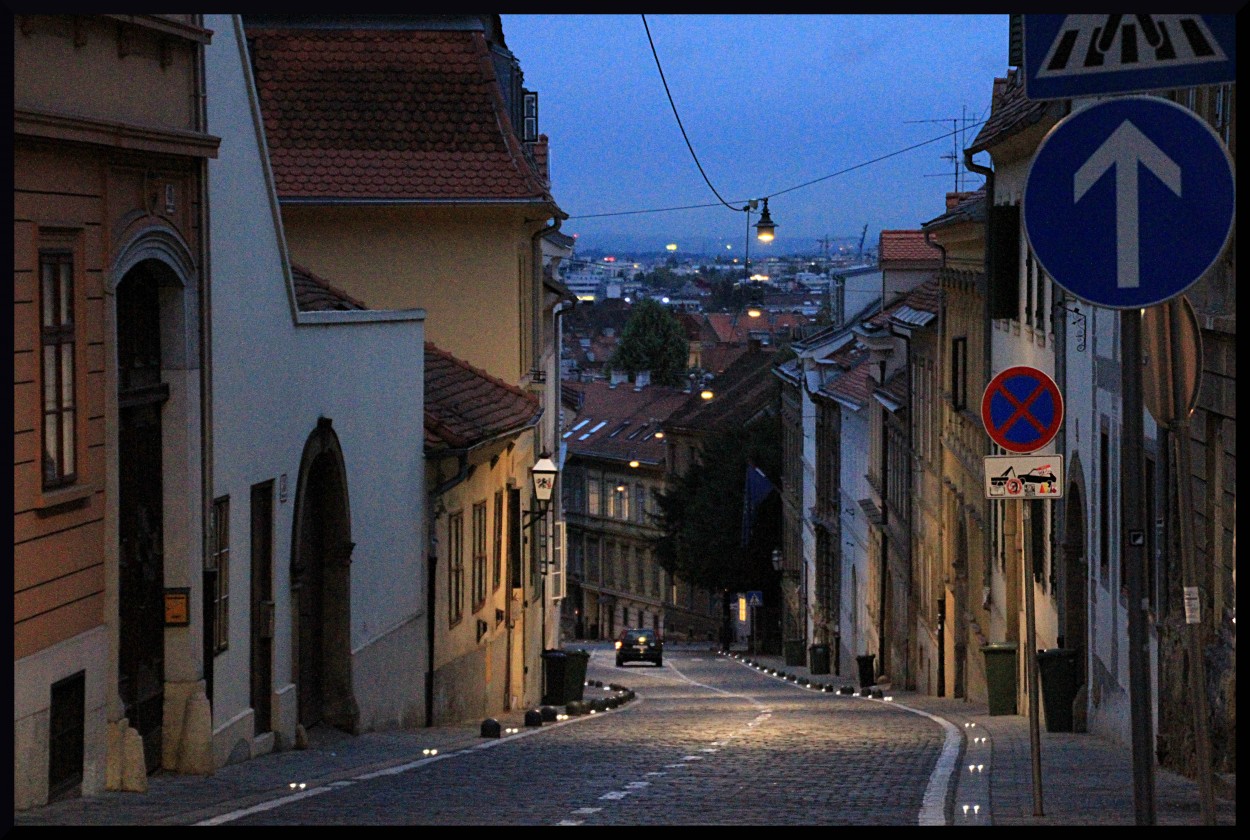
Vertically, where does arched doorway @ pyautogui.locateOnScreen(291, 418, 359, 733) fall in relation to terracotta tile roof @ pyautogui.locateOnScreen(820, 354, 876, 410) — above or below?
below

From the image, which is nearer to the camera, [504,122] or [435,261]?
[504,122]

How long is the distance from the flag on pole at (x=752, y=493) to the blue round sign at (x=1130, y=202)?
60386mm

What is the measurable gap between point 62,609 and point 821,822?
169 inches

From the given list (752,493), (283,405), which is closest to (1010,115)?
(283,405)

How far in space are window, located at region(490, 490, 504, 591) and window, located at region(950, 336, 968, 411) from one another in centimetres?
904

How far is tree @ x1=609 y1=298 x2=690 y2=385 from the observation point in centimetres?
13912

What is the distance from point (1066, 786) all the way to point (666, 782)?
2591mm

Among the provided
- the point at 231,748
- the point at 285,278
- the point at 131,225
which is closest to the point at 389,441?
the point at 285,278

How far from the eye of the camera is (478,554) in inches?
1017

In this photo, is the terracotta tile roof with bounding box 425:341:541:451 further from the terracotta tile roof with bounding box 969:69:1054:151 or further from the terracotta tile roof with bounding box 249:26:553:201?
the terracotta tile roof with bounding box 969:69:1054:151

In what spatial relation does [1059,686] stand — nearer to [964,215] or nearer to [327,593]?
[327,593]

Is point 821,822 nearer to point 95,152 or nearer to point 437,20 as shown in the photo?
point 95,152

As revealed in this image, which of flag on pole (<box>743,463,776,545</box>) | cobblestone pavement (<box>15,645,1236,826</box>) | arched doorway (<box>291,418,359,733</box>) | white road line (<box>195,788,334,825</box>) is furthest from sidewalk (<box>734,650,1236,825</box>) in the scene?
flag on pole (<box>743,463,776,545</box>)

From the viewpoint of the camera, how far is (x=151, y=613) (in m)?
12.8
